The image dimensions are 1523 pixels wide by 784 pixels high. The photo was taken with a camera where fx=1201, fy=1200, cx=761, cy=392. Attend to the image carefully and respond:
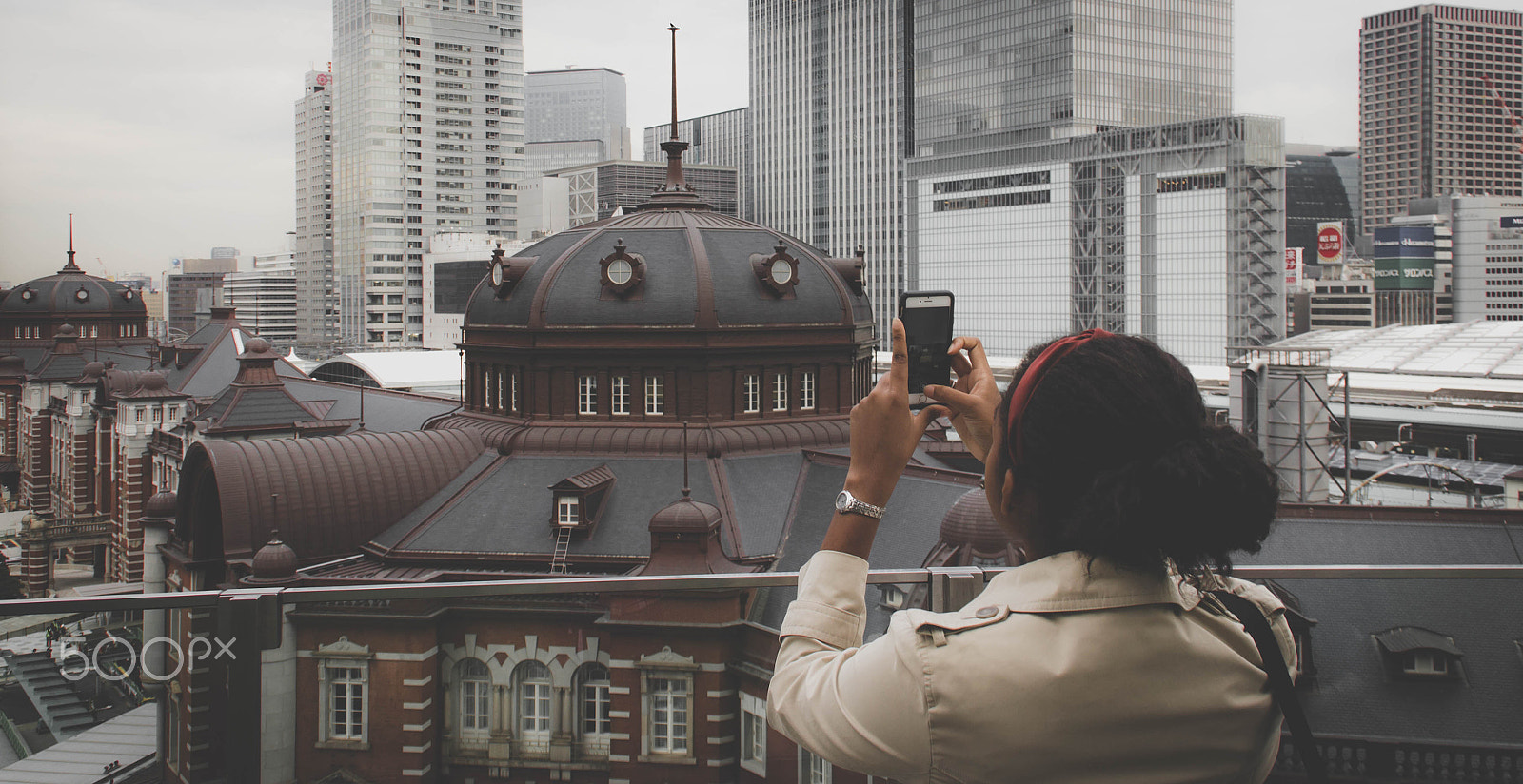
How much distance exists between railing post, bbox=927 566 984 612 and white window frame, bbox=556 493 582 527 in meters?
22.2

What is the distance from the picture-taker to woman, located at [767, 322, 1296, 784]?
3.12 meters

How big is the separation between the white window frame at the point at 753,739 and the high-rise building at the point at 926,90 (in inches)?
5122

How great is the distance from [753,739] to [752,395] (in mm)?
25238

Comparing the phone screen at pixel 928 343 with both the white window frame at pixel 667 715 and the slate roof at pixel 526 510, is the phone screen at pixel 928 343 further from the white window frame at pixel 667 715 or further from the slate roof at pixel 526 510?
the slate roof at pixel 526 510

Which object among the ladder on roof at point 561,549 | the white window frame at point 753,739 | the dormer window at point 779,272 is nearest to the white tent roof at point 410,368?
the dormer window at point 779,272

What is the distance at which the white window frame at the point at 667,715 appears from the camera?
6.92m

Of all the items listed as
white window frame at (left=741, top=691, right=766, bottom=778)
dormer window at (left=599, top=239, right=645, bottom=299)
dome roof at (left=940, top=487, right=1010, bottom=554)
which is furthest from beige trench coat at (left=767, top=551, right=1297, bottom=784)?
dormer window at (left=599, top=239, right=645, bottom=299)

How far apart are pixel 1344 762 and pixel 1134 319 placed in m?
121

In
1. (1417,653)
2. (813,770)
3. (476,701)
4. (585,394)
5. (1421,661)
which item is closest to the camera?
(813,770)

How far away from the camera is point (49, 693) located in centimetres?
599

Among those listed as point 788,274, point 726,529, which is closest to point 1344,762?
point 726,529

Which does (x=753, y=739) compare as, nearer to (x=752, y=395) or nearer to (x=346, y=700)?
(x=346, y=700)

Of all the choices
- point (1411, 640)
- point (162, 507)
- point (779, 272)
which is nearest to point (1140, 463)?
point (1411, 640)

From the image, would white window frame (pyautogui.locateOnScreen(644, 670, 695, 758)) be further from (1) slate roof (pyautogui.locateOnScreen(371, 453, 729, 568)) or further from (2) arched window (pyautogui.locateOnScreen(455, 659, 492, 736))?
(1) slate roof (pyautogui.locateOnScreen(371, 453, 729, 568))
